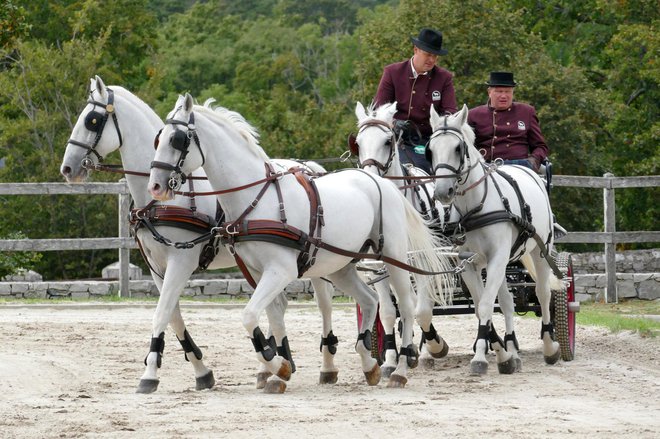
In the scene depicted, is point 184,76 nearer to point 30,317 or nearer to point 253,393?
point 30,317

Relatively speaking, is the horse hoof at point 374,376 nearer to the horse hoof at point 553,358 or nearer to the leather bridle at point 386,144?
the leather bridle at point 386,144

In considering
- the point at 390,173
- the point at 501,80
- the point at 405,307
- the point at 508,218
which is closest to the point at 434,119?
the point at 390,173

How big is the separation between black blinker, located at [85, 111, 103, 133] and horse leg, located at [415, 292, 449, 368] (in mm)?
3148

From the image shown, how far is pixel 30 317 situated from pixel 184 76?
34073 millimetres

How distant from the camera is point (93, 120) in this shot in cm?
922

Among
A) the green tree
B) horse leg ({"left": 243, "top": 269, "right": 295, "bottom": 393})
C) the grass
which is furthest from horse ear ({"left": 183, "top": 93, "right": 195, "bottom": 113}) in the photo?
the green tree

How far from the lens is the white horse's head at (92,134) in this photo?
30.3 feet

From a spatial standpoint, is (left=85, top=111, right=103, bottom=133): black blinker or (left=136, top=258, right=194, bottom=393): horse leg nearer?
(left=136, top=258, right=194, bottom=393): horse leg

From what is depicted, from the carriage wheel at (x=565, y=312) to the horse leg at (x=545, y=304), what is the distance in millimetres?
89

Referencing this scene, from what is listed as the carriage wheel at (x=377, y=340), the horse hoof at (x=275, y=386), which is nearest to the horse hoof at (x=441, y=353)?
the carriage wheel at (x=377, y=340)

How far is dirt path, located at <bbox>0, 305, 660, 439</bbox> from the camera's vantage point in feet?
23.7

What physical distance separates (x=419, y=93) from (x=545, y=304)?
2.23 meters

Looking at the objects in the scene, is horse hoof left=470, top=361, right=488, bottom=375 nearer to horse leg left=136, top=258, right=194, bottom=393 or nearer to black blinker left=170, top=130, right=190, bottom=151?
horse leg left=136, top=258, right=194, bottom=393

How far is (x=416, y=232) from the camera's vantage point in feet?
32.8
